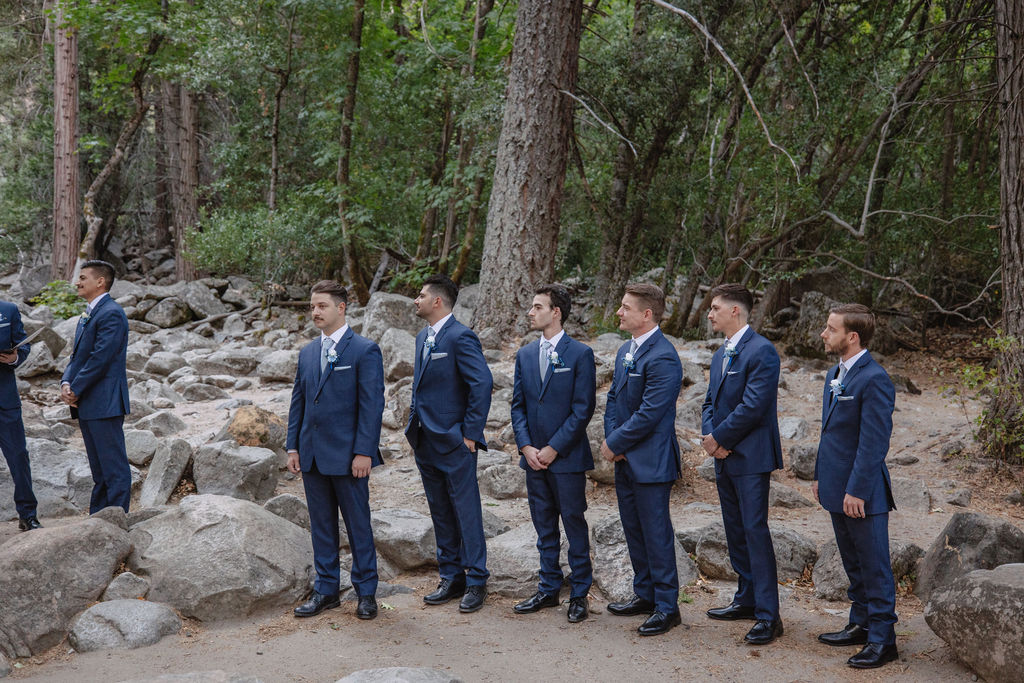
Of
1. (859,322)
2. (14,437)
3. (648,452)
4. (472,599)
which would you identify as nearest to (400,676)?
(472,599)

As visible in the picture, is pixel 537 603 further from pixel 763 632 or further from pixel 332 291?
pixel 332 291

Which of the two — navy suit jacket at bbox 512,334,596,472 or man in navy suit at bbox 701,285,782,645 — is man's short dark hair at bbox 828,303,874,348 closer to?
man in navy suit at bbox 701,285,782,645

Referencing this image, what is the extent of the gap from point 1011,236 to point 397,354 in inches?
259

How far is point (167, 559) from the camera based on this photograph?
4859 mm

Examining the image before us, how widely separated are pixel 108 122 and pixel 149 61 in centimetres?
460

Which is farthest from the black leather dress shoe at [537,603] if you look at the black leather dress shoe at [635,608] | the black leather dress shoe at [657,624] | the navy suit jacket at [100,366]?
the navy suit jacket at [100,366]

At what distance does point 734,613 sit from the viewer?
15.1 feet

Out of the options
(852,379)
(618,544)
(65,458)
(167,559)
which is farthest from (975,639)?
(65,458)

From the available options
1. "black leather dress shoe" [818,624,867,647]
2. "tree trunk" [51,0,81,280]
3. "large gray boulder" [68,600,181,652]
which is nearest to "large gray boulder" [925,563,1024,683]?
"black leather dress shoe" [818,624,867,647]

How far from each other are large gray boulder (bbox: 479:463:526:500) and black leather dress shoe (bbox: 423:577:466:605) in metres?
1.92

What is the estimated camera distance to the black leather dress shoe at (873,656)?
3920mm

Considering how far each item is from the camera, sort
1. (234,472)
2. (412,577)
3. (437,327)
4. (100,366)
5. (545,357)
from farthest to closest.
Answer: (234,472) → (100,366) → (412,577) → (437,327) → (545,357)

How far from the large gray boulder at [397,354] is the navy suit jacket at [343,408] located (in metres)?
4.83

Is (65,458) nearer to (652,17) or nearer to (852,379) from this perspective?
(852,379)
